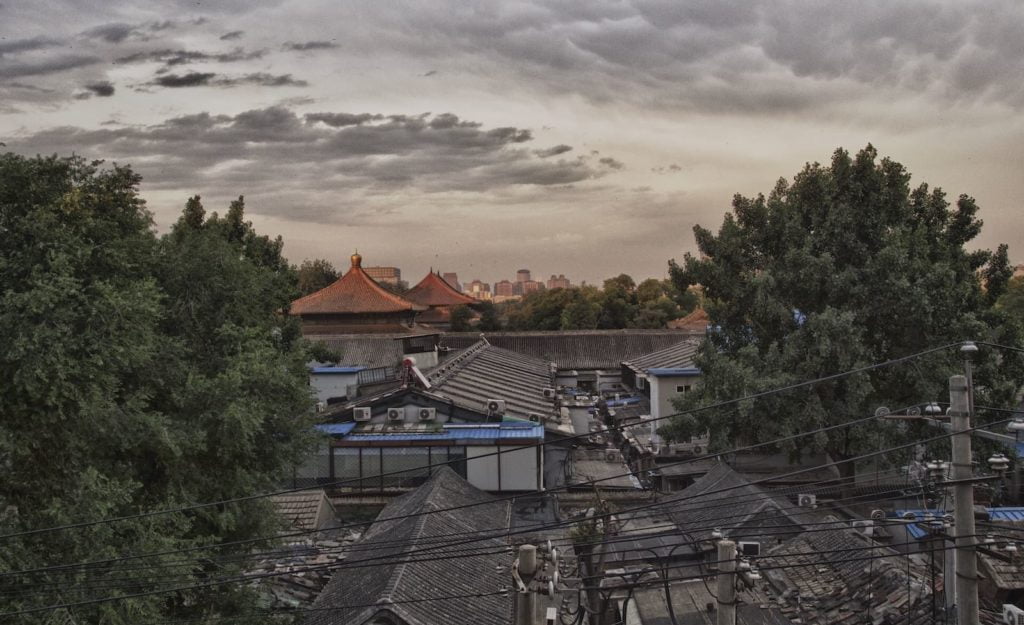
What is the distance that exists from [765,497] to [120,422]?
10505 millimetres

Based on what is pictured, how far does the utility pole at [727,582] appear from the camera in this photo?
666cm

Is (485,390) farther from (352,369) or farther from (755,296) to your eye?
(755,296)

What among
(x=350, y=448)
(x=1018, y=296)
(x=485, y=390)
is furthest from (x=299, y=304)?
(x=1018, y=296)

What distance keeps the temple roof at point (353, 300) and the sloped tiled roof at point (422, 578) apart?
19.7 m

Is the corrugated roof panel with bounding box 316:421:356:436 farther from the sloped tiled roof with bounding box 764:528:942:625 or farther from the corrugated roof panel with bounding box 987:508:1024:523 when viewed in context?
the corrugated roof panel with bounding box 987:508:1024:523

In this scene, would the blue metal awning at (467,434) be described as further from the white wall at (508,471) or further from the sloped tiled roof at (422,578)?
the sloped tiled roof at (422,578)

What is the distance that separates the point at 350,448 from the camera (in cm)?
1722

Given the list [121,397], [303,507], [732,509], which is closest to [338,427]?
[303,507]

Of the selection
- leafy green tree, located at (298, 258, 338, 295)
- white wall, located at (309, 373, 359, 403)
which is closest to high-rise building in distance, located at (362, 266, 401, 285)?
leafy green tree, located at (298, 258, 338, 295)

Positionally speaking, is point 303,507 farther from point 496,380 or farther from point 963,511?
point 963,511

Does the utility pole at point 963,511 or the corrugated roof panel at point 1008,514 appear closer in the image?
the utility pole at point 963,511

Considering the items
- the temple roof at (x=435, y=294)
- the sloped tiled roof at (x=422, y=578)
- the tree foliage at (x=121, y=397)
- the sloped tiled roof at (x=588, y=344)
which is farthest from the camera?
the temple roof at (x=435, y=294)

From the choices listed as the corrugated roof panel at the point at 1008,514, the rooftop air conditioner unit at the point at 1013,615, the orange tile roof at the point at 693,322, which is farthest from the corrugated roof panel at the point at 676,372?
the orange tile roof at the point at 693,322

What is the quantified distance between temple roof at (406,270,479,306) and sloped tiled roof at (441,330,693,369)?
972 cm
